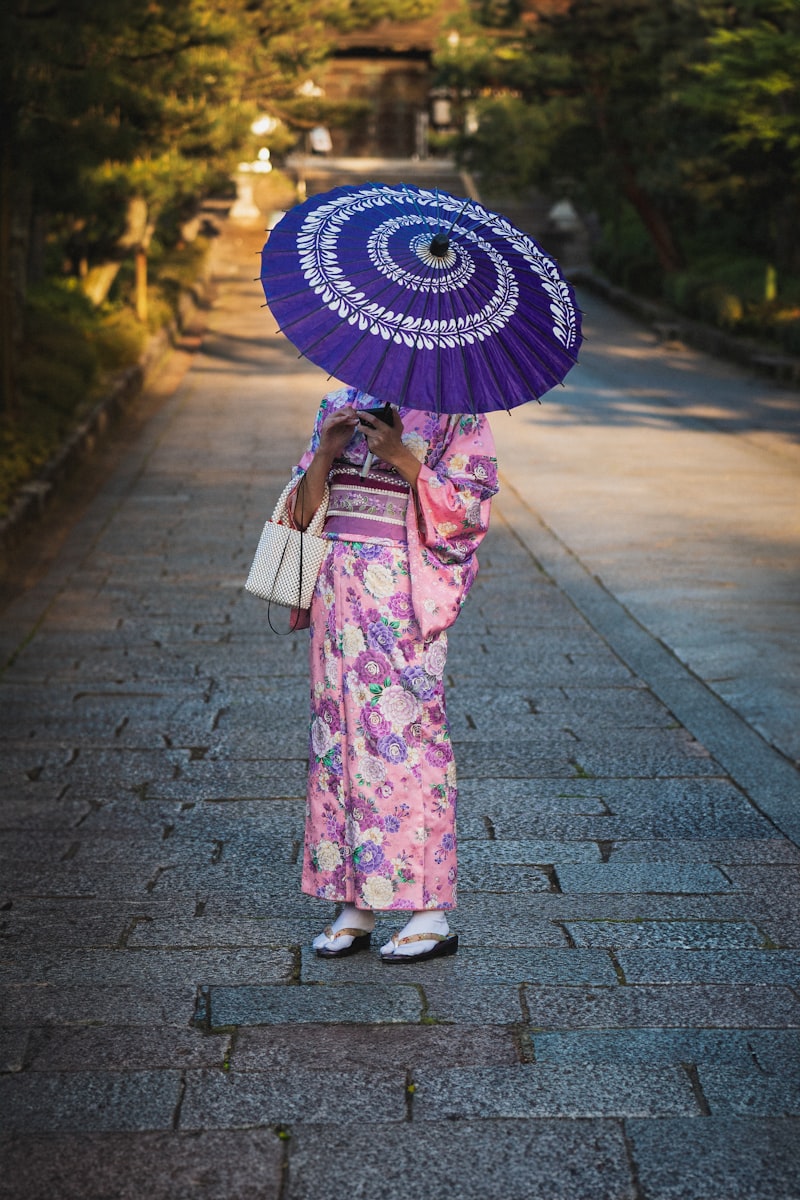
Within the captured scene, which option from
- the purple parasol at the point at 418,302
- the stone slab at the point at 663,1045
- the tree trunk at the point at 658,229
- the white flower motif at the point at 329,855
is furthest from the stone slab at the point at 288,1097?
the tree trunk at the point at 658,229

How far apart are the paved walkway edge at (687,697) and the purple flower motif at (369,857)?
1659 mm

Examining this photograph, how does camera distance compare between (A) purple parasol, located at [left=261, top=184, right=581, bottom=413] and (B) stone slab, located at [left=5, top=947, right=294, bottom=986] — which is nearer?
(A) purple parasol, located at [left=261, top=184, right=581, bottom=413]

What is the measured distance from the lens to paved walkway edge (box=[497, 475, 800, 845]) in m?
5.38

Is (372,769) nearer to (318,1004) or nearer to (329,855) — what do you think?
(329,855)

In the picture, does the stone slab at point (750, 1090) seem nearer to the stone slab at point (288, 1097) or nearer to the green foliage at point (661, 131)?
the stone slab at point (288, 1097)

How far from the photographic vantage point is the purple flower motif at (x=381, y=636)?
12.8ft

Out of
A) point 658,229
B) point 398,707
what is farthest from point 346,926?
point 658,229

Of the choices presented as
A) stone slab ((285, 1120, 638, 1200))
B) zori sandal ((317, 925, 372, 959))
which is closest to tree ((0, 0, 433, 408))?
zori sandal ((317, 925, 372, 959))

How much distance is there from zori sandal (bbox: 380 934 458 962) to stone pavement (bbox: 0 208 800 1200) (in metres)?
0.04

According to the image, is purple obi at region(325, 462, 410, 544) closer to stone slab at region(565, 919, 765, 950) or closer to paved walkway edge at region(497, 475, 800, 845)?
stone slab at region(565, 919, 765, 950)

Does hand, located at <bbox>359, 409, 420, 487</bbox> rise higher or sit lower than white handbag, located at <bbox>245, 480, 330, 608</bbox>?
higher

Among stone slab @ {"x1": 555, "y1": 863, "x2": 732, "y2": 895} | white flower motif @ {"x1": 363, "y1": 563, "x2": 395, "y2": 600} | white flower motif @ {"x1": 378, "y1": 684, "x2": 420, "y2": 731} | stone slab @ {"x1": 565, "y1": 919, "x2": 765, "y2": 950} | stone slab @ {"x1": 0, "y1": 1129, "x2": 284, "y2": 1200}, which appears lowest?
stone slab @ {"x1": 555, "y1": 863, "x2": 732, "y2": 895}

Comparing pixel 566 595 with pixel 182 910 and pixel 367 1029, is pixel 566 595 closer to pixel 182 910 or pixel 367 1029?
pixel 182 910

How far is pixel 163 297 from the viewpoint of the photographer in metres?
25.0
